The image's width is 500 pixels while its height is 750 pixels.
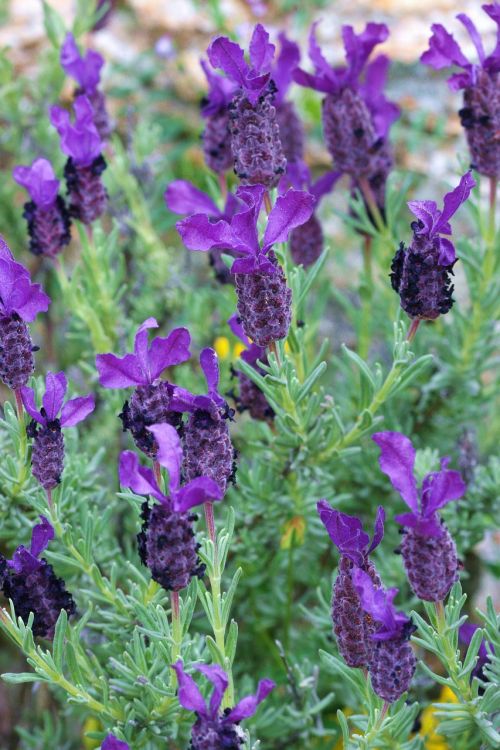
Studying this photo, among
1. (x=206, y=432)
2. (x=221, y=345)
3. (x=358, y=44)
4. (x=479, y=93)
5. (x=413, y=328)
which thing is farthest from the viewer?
(x=221, y=345)

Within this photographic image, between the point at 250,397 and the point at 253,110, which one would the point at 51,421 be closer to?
the point at 250,397

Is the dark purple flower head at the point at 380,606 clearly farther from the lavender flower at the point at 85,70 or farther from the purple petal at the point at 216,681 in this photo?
the lavender flower at the point at 85,70

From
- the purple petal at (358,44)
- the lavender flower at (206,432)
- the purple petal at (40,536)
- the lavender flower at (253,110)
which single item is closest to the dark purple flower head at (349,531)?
the lavender flower at (206,432)

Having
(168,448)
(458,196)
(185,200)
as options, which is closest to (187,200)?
(185,200)

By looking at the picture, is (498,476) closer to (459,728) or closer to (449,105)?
(459,728)

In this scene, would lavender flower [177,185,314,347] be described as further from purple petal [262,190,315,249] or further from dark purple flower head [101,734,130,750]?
Answer: dark purple flower head [101,734,130,750]

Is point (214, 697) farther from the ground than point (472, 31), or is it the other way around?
point (472, 31)
